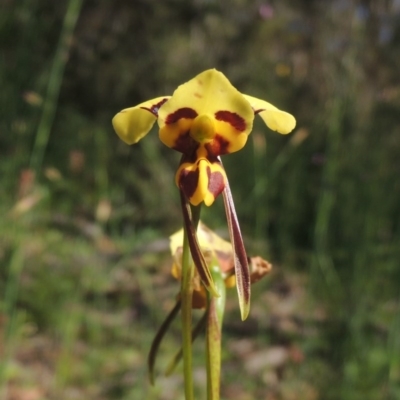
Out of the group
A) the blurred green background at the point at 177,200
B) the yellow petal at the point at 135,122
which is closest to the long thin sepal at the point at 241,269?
the yellow petal at the point at 135,122

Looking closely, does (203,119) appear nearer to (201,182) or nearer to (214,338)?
(201,182)

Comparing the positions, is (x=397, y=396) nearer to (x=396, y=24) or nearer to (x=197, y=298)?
(x=197, y=298)

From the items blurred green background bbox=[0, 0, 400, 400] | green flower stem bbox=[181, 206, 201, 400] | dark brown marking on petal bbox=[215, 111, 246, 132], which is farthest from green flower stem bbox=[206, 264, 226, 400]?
blurred green background bbox=[0, 0, 400, 400]

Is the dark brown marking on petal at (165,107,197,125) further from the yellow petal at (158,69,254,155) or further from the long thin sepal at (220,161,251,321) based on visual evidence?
the long thin sepal at (220,161,251,321)

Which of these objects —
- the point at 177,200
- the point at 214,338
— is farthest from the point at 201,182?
the point at 177,200

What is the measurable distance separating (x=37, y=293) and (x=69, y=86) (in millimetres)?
1728

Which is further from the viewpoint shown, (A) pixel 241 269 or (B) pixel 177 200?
(B) pixel 177 200

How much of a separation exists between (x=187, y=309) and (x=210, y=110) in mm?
188

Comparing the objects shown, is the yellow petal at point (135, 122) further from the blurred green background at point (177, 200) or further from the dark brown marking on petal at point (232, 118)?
the blurred green background at point (177, 200)

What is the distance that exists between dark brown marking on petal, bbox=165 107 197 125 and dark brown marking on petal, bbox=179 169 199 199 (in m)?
0.05

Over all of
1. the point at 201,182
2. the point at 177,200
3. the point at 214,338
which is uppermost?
the point at 177,200

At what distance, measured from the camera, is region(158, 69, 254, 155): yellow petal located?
518 mm

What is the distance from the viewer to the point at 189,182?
49 cm

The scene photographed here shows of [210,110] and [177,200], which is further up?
[177,200]
